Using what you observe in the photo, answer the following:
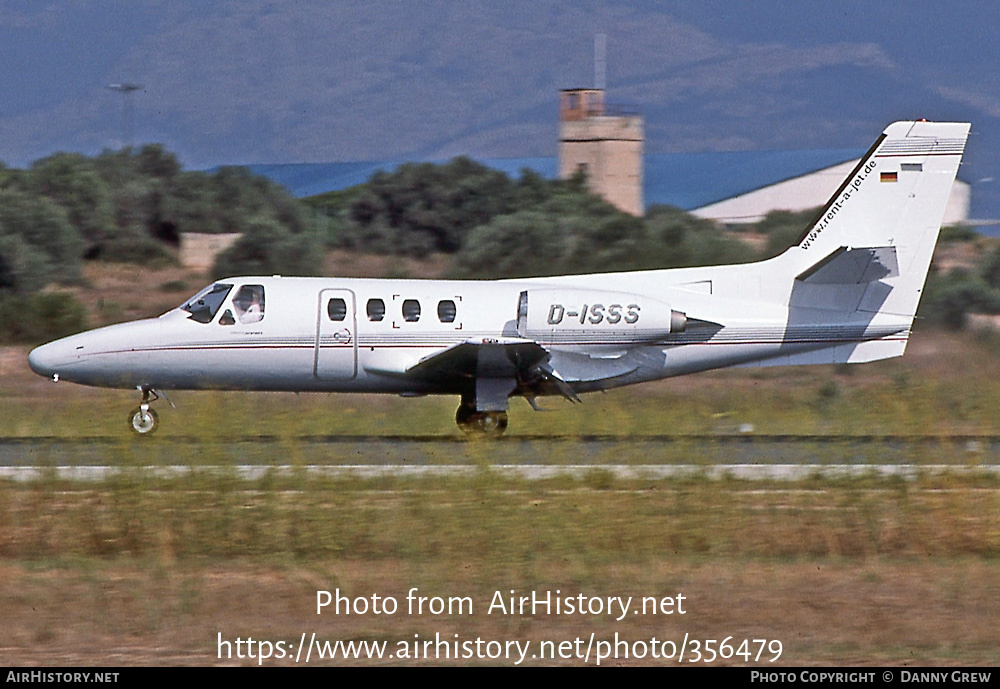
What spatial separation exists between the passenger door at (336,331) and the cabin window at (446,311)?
1083mm

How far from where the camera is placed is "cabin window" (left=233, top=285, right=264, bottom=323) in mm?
16750

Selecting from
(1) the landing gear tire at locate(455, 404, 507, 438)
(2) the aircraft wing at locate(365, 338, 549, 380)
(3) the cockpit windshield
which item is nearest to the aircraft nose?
(3) the cockpit windshield

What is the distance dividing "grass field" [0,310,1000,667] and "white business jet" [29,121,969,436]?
4.99m

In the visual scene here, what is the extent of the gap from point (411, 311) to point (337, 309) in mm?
931

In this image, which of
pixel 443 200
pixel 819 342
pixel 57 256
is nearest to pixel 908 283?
pixel 819 342

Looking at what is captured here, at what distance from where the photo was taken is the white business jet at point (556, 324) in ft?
54.7

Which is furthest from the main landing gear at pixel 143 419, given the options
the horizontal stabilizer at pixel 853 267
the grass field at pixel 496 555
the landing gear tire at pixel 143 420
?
the horizontal stabilizer at pixel 853 267

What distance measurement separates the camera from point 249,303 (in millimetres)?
16812

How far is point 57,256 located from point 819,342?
26.7 meters

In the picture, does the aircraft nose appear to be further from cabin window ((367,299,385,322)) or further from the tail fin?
the tail fin

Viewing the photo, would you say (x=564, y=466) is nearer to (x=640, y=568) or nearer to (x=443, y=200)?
(x=640, y=568)

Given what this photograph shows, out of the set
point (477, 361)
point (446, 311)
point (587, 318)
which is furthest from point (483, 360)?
point (587, 318)

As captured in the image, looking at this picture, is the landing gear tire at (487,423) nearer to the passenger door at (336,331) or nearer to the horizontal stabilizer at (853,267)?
the passenger door at (336,331)

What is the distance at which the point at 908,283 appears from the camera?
722 inches
